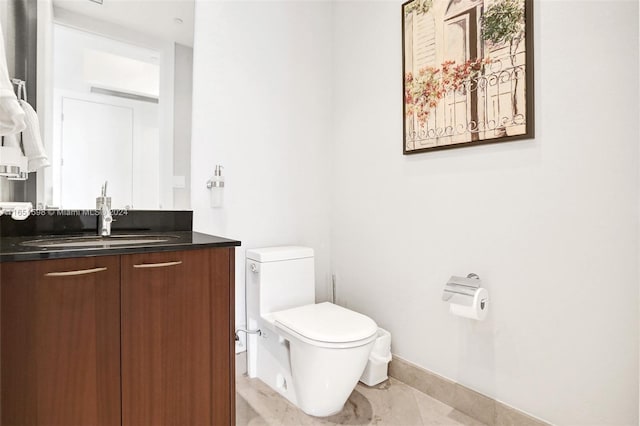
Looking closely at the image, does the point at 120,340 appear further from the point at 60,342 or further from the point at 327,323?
the point at 327,323

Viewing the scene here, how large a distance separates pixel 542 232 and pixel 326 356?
1.01 meters

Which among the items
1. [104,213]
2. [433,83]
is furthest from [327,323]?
[433,83]

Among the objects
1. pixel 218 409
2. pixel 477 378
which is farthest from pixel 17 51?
pixel 477 378

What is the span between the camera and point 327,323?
156cm

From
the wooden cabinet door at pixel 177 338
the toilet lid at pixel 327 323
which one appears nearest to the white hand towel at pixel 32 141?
the wooden cabinet door at pixel 177 338

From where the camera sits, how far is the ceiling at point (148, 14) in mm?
1592

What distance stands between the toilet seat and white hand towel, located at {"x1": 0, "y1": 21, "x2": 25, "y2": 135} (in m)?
1.18

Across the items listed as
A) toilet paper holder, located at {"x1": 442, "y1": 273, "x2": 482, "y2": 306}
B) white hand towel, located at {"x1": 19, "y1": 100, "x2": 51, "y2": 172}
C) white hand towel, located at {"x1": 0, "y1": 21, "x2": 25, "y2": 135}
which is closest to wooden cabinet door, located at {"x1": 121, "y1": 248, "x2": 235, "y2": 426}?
white hand towel, located at {"x1": 0, "y1": 21, "x2": 25, "y2": 135}

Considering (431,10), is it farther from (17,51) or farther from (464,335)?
(17,51)

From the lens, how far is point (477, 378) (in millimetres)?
1592

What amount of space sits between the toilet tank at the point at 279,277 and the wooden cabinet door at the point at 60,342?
2.68 ft

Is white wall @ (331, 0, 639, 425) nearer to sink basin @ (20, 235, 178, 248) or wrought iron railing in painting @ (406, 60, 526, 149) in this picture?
wrought iron railing in painting @ (406, 60, 526, 149)

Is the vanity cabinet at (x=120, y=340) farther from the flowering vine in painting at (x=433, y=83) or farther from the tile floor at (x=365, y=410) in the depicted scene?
the flowering vine in painting at (x=433, y=83)

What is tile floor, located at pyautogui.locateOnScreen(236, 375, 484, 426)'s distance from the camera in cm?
157
